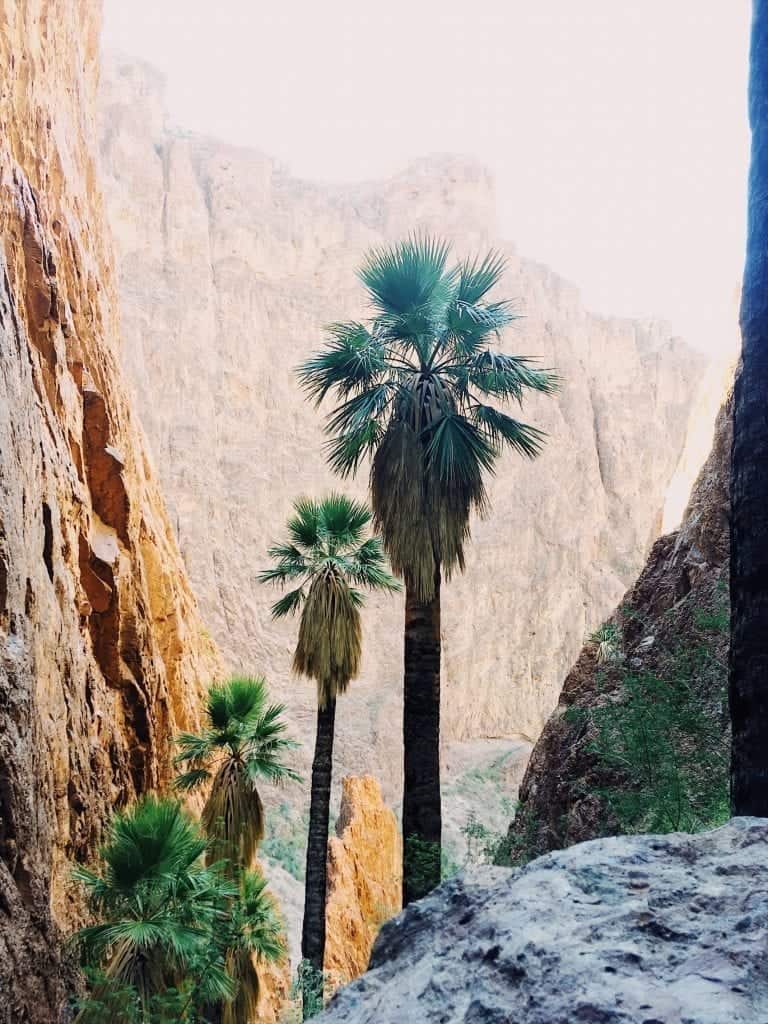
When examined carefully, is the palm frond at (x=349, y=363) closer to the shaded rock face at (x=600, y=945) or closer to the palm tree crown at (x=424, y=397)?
the palm tree crown at (x=424, y=397)

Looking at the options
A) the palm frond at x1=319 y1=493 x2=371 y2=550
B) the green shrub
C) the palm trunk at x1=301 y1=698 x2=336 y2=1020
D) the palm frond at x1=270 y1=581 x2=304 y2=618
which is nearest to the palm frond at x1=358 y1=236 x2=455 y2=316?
the palm frond at x1=319 y1=493 x2=371 y2=550

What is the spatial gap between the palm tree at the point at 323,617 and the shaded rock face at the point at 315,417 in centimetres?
3144

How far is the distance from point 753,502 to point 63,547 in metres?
9.62

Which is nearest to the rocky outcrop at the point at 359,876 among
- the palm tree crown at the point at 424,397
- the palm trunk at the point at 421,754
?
the palm trunk at the point at 421,754

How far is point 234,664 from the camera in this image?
143ft

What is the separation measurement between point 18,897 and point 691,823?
17.9 feet

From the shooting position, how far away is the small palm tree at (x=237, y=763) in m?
11.9

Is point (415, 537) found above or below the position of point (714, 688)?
above

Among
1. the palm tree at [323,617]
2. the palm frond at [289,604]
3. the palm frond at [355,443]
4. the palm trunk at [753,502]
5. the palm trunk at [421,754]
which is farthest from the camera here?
the palm frond at [289,604]

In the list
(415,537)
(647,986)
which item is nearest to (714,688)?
(415,537)

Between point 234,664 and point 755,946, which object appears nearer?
point 755,946

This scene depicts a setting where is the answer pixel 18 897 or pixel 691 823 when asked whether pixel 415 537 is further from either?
pixel 18 897

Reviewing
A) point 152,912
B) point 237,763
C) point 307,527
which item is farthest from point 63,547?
point 152,912

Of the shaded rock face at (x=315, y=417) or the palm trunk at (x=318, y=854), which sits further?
the shaded rock face at (x=315, y=417)
